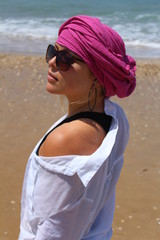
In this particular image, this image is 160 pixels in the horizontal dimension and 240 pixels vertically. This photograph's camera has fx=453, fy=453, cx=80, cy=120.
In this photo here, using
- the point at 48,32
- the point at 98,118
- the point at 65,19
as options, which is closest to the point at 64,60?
the point at 98,118

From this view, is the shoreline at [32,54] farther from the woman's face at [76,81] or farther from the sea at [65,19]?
the woman's face at [76,81]

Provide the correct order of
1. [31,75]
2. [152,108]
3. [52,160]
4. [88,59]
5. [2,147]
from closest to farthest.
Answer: [52,160] → [88,59] → [2,147] → [152,108] → [31,75]

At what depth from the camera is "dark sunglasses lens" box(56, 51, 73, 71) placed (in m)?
1.70

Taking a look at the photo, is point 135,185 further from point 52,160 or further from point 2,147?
point 52,160

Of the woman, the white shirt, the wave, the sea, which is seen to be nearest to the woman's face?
the woman

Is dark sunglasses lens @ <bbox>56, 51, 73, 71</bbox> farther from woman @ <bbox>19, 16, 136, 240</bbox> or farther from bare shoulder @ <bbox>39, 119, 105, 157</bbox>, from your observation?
bare shoulder @ <bbox>39, 119, 105, 157</bbox>

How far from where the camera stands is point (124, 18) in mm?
15000

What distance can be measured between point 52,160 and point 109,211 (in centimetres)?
48

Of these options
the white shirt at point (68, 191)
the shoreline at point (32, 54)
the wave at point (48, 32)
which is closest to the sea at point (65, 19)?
the wave at point (48, 32)

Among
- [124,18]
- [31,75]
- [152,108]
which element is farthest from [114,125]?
[124,18]

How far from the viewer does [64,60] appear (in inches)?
67.0

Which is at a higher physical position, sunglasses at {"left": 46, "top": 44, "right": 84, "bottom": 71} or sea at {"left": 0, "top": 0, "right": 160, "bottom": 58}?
sunglasses at {"left": 46, "top": 44, "right": 84, "bottom": 71}

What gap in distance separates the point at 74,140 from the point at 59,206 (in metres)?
0.24

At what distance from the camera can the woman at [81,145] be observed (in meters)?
1.57
